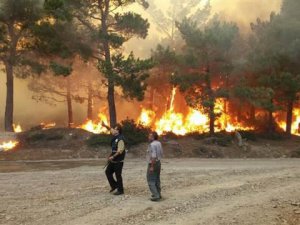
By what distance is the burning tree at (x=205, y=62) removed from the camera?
31.7 metres

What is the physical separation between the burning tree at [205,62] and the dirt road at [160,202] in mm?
13398

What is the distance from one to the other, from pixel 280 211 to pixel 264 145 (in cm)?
2097

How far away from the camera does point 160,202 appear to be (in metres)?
12.4

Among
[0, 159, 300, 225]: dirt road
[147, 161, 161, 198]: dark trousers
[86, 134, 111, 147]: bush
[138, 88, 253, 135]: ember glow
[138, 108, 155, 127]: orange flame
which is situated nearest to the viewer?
[0, 159, 300, 225]: dirt road

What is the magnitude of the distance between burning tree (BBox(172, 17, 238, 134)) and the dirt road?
527 inches

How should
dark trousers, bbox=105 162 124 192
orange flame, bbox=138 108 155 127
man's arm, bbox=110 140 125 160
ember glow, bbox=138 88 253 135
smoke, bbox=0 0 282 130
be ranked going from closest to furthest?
man's arm, bbox=110 140 125 160 < dark trousers, bbox=105 162 124 192 < ember glow, bbox=138 88 253 135 < orange flame, bbox=138 108 155 127 < smoke, bbox=0 0 282 130

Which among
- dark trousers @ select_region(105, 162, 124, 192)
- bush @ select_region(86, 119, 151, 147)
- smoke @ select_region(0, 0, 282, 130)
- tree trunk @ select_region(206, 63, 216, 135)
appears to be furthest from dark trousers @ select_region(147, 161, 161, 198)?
smoke @ select_region(0, 0, 282, 130)

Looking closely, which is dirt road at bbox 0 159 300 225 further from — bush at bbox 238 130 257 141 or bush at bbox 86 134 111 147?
bush at bbox 238 130 257 141

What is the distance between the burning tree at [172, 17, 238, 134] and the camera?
1249 inches

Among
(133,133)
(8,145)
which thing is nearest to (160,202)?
(133,133)

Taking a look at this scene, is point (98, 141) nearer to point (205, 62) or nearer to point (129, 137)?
point (129, 137)

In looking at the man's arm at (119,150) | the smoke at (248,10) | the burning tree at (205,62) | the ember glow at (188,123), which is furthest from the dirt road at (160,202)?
the smoke at (248,10)

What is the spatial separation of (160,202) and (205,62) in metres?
21.3

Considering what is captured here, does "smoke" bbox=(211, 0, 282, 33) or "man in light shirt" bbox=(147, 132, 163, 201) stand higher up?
"smoke" bbox=(211, 0, 282, 33)
